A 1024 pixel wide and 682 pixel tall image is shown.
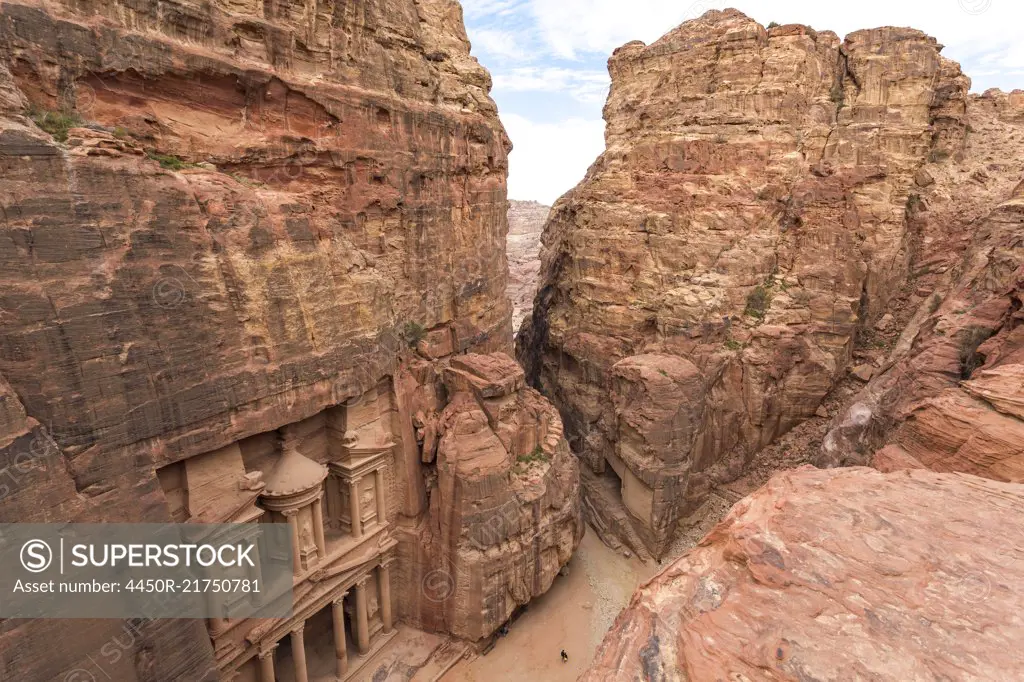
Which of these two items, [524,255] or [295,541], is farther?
[524,255]

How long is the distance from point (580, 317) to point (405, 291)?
1220 centimetres

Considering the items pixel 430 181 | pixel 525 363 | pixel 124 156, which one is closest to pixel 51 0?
pixel 124 156

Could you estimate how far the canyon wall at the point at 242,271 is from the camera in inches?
342

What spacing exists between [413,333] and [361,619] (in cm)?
812

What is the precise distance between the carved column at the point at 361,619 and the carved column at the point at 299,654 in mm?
1649

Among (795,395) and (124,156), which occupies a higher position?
(124,156)

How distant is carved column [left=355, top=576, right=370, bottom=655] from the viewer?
14867 mm

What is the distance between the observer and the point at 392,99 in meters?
14.8

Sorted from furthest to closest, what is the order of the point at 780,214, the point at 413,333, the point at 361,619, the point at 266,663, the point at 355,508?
the point at 780,214 → the point at 413,333 → the point at 361,619 → the point at 355,508 → the point at 266,663

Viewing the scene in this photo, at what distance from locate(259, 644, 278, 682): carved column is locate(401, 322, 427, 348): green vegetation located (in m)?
8.41

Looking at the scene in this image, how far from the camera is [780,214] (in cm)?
2273

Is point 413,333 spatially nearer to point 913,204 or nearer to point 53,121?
point 53,121

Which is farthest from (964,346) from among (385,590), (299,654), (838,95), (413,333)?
(299,654)

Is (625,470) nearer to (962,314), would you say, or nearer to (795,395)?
(795,395)
